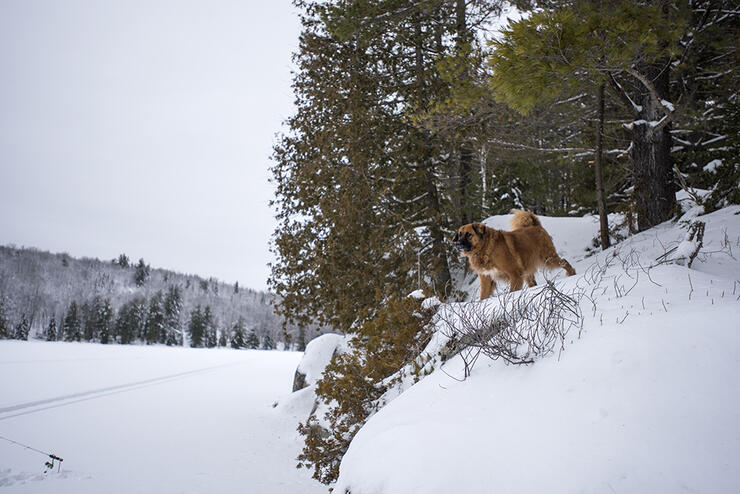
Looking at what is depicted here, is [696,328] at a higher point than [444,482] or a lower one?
higher

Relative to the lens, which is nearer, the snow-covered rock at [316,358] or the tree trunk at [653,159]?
the tree trunk at [653,159]

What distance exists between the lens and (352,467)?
239 centimetres

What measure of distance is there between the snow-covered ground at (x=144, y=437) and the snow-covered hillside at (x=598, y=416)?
3911mm

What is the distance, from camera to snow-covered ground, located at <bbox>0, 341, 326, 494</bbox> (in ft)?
17.4

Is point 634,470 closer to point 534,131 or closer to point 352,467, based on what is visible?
point 352,467

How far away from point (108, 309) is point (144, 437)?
59338 millimetres

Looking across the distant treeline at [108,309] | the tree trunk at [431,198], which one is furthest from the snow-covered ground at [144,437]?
the distant treeline at [108,309]

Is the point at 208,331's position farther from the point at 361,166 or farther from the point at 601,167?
the point at 601,167

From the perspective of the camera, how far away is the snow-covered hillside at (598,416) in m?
1.48

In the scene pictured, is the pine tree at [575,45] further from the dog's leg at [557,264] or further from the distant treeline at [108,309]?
the distant treeline at [108,309]

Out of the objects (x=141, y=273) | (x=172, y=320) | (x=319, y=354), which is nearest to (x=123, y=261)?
(x=141, y=273)

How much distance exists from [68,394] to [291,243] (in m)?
9.27

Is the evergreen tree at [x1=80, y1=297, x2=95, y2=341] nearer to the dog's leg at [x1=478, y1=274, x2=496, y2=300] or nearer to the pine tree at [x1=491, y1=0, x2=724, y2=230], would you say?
the dog's leg at [x1=478, y1=274, x2=496, y2=300]

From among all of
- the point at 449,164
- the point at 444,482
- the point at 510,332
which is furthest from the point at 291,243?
the point at 444,482
